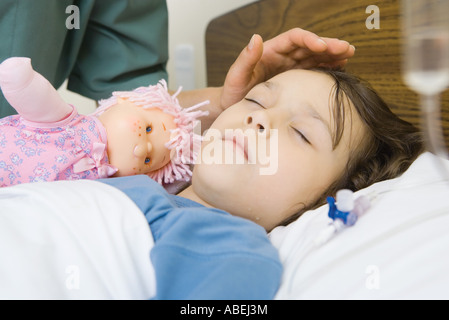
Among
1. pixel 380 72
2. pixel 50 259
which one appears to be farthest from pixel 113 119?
pixel 380 72

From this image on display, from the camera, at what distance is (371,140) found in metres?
0.92

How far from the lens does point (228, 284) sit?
552 mm

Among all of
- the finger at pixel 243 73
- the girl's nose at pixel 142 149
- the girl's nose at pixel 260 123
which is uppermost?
the finger at pixel 243 73

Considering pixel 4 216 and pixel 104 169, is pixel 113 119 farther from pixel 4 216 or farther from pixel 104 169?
pixel 4 216

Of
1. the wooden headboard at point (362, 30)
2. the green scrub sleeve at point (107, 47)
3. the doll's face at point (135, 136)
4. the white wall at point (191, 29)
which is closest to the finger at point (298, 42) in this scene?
the wooden headboard at point (362, 30)

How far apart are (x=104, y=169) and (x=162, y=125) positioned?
6.1 inches

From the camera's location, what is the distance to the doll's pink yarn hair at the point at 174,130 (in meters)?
0.94

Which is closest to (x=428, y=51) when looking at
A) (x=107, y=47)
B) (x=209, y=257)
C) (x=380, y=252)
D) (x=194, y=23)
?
(x=380, y=252)

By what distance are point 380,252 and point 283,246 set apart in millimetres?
164

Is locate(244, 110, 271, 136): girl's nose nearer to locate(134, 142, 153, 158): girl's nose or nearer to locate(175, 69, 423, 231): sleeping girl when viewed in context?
locate(175, 69, 423, 231): sleeping girl

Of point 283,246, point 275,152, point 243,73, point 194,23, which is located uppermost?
point 194,23

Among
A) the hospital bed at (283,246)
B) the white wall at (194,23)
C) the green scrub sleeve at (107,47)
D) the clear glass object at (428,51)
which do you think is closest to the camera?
the clear glass object at (428,51)

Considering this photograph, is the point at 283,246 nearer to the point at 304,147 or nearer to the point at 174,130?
the point at 304,147

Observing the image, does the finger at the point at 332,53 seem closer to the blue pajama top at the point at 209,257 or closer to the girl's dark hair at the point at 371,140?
the girl's dark hair at the point at 371,140
